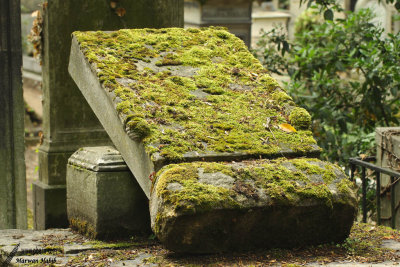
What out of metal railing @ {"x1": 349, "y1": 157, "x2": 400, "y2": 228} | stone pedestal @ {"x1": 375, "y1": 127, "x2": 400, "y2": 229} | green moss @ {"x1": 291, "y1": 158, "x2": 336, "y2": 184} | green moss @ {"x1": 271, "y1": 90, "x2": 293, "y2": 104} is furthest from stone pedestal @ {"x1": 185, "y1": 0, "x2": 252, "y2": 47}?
green moss @ {"x1": 291, "y1": 158, "x2": 336, "y2": 184}

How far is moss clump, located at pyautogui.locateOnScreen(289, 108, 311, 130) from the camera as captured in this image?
158 inches

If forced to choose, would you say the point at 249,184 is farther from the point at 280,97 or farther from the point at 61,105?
the point at 61,105

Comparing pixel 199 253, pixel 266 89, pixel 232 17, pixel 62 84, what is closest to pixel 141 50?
pixel 266 89

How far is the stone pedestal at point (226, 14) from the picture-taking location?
1052 cm

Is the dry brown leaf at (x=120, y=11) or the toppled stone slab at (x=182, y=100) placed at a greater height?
the dry brown leaf at (x=120, y=11)

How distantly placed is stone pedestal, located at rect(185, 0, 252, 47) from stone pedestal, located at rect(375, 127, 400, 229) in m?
5.27

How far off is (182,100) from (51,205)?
2100mm

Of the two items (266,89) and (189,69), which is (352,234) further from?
(189,69)

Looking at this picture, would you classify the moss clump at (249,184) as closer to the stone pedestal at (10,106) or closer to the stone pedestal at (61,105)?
the stone pedestal at (61,105)

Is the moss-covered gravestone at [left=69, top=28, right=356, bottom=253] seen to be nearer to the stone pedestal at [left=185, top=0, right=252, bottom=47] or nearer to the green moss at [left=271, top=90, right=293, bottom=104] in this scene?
the green moss at [left=271, top=90, right=293, bottom=104]

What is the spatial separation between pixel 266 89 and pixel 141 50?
0.95 metres

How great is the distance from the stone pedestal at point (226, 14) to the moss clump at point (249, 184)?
7.18 metres

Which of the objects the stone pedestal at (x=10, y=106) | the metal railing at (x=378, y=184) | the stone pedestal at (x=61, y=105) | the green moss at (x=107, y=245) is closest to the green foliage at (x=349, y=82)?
the metal railing at (x=378, y=184)

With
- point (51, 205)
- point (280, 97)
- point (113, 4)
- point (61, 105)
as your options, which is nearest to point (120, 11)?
point (113, 4)
